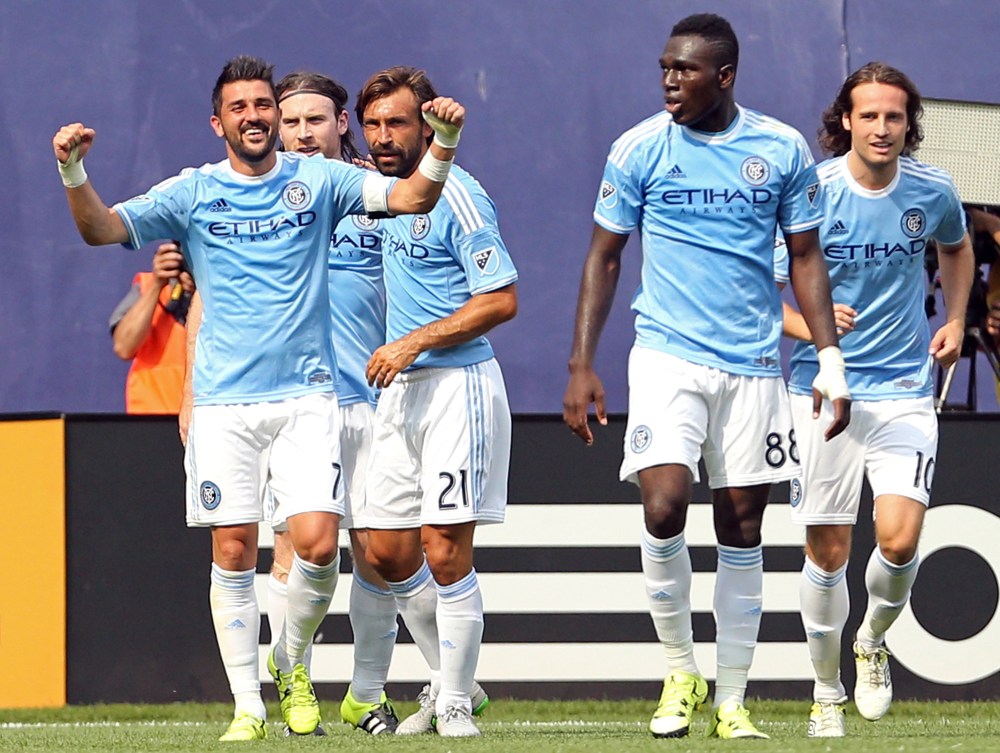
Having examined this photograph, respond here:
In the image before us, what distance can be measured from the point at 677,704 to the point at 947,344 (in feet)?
5.98

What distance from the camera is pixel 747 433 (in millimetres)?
5723

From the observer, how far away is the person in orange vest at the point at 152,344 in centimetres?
902

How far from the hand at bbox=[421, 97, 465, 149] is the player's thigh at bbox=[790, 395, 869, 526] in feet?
5.82

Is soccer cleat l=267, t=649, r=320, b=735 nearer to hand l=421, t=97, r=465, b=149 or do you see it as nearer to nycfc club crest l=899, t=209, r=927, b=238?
hand l=421, t=97, r=465, b=149

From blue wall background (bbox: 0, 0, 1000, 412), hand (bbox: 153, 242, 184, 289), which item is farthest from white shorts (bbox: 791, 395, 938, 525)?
blue wall background (bbox: 0, 0, 1000, 412)

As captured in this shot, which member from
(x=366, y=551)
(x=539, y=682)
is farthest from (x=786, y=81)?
(x=366, y=551)

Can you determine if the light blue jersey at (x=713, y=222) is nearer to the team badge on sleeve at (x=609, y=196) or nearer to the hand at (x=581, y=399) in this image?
the team badge on sleeve at (x=609, y=196)

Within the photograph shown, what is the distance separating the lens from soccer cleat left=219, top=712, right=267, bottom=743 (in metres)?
5.73

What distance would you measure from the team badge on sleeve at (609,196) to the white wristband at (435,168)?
0.51 m

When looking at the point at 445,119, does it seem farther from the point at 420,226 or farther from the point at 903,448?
the point at 903,448

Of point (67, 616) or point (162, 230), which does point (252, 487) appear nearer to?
point (162, 230)

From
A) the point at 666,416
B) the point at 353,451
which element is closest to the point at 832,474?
the point at 666,416

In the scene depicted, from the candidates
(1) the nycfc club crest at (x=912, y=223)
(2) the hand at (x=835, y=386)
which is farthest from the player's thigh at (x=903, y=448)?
(2) the hand at (x=835, y=386)

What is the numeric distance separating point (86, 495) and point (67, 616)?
0.52 meters
